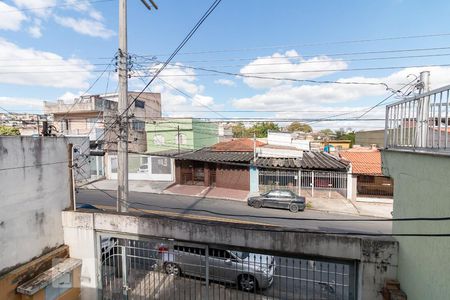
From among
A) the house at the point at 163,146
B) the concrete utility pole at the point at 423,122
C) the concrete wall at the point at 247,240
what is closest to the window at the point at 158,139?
the house at the point at 163,146

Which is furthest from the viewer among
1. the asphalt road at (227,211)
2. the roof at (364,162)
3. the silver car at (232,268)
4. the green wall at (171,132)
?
the green wall at (171,132)

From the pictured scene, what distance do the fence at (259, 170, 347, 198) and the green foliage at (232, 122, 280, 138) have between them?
29.6 meters

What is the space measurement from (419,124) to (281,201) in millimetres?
12852

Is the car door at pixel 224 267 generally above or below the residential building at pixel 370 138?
below

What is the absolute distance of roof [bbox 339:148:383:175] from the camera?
58.6ft

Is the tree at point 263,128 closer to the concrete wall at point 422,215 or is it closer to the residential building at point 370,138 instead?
the residential building at point 370,138

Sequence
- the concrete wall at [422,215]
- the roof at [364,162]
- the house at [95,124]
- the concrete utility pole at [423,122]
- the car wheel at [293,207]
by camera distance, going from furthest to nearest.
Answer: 1. the house at [95,124]
2. the roof at [364,162]
3. the car wheel at [293,207]
4. the concrete utility pole at [423,122]
5. the concrete wall at [422,215]

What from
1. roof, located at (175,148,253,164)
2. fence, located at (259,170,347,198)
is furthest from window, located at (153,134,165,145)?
fence, located at (259,170,347,198)

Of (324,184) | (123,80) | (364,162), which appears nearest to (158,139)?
(324,184)

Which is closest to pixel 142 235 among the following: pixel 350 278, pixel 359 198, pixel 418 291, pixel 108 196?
pixel 350 278

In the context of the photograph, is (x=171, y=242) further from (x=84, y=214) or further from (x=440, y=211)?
(x=440, y=211)

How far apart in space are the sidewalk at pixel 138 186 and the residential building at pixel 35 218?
44.7ft

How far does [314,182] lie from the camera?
18.6 metres

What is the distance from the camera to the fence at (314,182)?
59.7 feet
